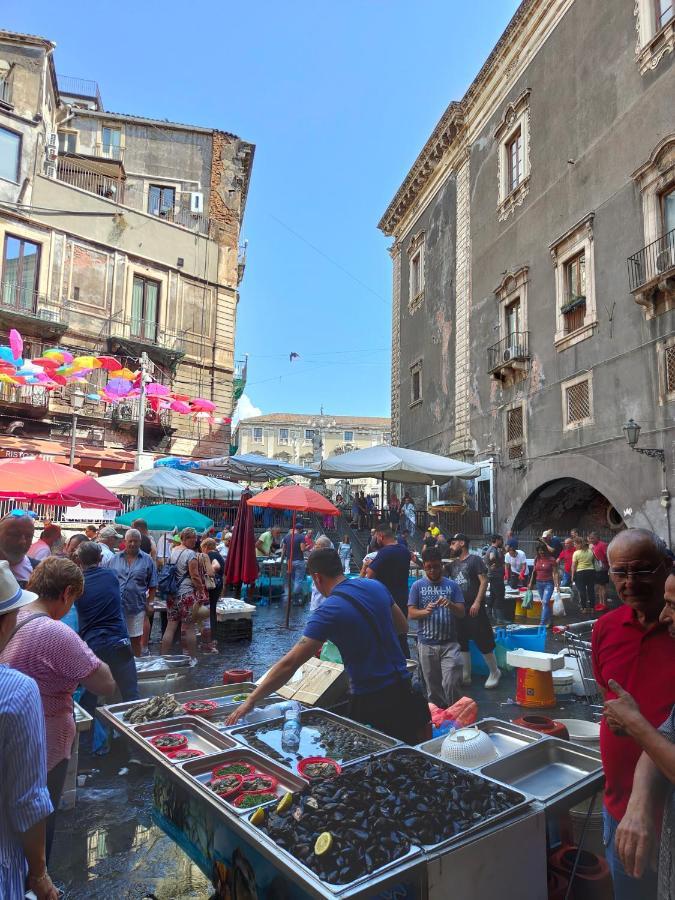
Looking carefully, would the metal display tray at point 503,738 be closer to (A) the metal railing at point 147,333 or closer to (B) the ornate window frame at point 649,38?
(B) the ornate window frame at point 649,38

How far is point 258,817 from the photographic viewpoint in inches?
97.3

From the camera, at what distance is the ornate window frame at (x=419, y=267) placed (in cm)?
2814

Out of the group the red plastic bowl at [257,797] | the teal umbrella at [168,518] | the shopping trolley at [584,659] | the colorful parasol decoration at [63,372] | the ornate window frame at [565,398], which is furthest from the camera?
the colorful parasol decoration at [63,372]

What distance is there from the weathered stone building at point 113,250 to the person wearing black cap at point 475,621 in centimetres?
1953

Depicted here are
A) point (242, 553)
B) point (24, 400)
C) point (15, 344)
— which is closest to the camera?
point (242, 553)

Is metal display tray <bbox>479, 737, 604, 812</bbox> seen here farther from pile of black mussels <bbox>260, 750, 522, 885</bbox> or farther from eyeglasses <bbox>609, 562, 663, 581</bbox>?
eyeglasses <bbox>609, 562, 663, 581</bbox>

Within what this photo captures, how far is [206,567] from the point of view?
878cm

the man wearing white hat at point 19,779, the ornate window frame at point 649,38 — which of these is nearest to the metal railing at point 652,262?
the ornate window frame at point 649,38

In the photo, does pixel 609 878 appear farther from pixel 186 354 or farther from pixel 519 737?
pixel 186 354

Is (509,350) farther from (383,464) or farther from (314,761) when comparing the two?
(314,761)

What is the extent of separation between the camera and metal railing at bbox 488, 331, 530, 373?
62.6 ft

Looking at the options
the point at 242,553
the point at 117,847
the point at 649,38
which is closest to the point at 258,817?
the point at 117,847

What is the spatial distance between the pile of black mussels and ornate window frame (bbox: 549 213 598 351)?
50.5ft

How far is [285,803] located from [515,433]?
59.7 feet
